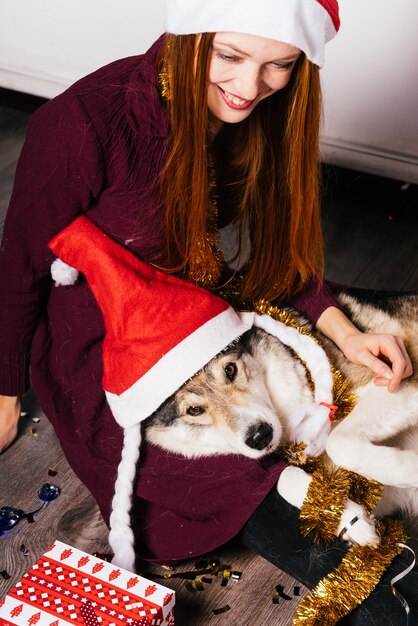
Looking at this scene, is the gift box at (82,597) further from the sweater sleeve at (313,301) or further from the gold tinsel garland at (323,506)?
the sweater sleeve at (313,301)

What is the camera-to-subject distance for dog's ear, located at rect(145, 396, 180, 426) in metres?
1.71

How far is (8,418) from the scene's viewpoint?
2.09 metres

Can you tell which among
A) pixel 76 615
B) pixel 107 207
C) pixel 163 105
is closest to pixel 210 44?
pixel 163 105

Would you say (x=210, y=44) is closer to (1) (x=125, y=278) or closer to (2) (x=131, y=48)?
(1) (x=125, y=278)

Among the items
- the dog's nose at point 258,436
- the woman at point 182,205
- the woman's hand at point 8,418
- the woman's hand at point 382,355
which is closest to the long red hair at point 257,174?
the woman at point 182,205

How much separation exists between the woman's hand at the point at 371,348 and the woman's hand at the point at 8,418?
2.76 feet

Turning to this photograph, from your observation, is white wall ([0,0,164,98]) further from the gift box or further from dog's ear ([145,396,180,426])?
the gift box

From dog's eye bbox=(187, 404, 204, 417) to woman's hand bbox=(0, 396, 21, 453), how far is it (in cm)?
Answer: 56

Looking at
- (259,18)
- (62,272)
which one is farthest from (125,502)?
(259,18)

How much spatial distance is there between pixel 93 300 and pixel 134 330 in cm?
22

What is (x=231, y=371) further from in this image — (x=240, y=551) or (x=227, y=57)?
(x=227, y=57)

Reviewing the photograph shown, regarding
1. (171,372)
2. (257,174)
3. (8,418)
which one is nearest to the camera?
(171,372)

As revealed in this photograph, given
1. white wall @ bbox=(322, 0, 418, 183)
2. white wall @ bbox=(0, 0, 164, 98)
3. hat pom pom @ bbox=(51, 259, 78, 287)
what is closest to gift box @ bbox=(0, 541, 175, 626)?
hat pom pom @ bbox=(51, 259, 78, 287)

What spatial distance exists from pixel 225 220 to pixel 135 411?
607 millimetres
